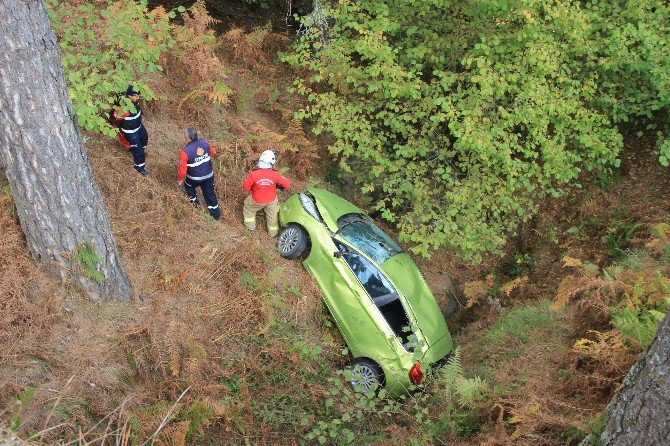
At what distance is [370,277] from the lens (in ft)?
26.0

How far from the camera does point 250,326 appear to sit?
726 cm

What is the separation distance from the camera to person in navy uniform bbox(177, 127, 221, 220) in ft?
25.7

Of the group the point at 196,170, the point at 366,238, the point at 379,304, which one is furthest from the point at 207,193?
the point at 379,304

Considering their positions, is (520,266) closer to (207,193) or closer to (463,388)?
(463,388)

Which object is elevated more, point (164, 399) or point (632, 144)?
point (632, 144)

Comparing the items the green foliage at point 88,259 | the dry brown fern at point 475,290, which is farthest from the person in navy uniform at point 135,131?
the dry brown fern at point 475,290

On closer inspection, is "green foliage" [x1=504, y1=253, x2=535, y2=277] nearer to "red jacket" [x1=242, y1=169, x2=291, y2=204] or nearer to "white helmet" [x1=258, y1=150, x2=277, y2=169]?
"red jacket" [x1=242, y1=169, x2=291, y2=204]

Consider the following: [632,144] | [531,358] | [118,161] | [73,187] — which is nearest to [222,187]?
[118,161]

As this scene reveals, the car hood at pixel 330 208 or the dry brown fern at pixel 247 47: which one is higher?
the dry brown fern at pixel 247 47

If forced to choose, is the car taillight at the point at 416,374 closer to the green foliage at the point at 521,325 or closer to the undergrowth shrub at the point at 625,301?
the green foliage at the point at 521,325

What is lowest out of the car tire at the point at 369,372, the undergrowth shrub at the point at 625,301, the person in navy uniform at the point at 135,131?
the car tire at the point at 369,372

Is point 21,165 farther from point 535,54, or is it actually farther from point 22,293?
point 535,54

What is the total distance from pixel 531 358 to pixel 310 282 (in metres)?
3.42

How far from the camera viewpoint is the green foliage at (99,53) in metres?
6.79
